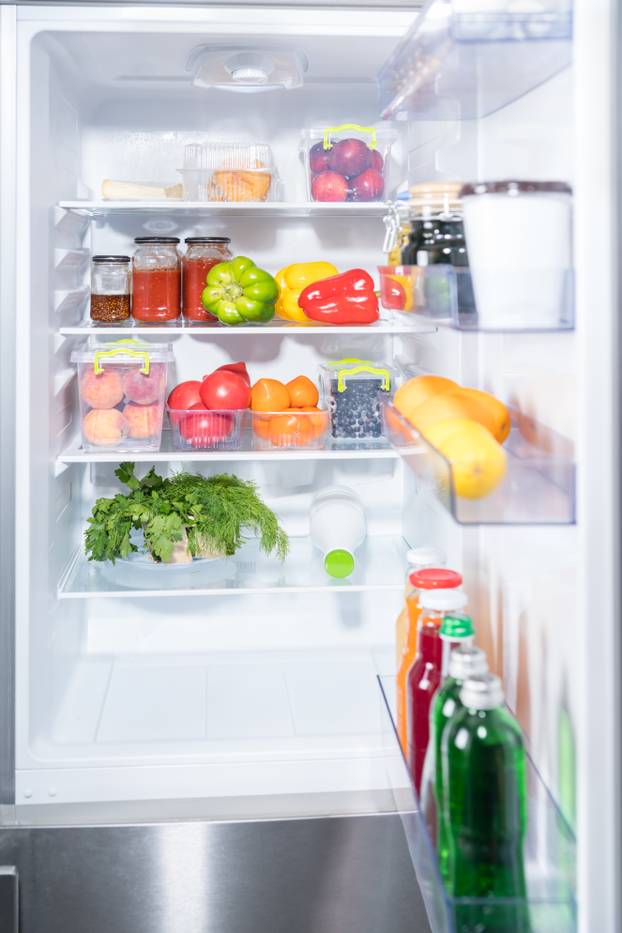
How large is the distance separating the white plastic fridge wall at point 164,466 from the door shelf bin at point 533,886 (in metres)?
0.69

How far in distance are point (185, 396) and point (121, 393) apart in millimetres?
163

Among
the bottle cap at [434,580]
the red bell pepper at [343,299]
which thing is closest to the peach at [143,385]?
the red bell pepper at [343,299]

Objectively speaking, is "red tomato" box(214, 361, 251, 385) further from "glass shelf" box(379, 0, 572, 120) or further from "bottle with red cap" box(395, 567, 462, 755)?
"bottle with red cap" box(395, 567, 462, 755)

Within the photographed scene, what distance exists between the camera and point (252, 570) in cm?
219

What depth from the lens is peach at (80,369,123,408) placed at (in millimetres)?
1978

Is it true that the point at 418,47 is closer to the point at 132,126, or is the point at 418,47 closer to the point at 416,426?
the point at 416,426

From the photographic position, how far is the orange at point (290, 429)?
204cm

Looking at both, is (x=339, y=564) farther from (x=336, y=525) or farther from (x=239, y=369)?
(x=239, y=369)

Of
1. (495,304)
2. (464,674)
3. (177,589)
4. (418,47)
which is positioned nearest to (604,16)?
(495,304)

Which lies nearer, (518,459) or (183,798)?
(518,459)

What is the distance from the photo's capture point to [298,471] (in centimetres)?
240

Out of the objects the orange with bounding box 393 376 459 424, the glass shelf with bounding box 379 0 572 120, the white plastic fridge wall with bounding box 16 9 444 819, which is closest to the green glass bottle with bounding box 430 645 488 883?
the orange with bounding box 393 376 459 424

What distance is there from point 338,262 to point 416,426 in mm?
1158

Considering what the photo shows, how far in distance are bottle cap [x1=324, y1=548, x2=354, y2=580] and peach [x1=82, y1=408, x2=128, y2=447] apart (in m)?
0.49
